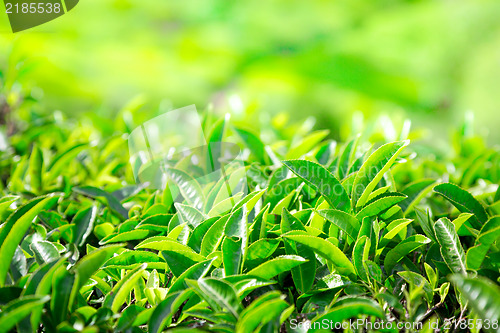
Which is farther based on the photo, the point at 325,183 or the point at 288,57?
the point at 288,57

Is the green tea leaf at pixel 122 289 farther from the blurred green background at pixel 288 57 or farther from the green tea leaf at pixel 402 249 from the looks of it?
the blurred green background at pixel 288 57

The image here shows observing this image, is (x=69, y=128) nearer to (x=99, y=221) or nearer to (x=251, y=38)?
(x=99, y=221)

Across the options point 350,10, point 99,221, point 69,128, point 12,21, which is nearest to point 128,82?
point 350,10

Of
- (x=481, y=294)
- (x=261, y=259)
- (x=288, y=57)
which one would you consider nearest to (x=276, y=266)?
(x=261, y=259)

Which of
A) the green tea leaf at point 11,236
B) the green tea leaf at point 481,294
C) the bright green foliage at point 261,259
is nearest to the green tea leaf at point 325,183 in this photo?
the bright green foliage at point 261,259

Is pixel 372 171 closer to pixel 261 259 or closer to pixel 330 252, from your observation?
pixel 330 252
